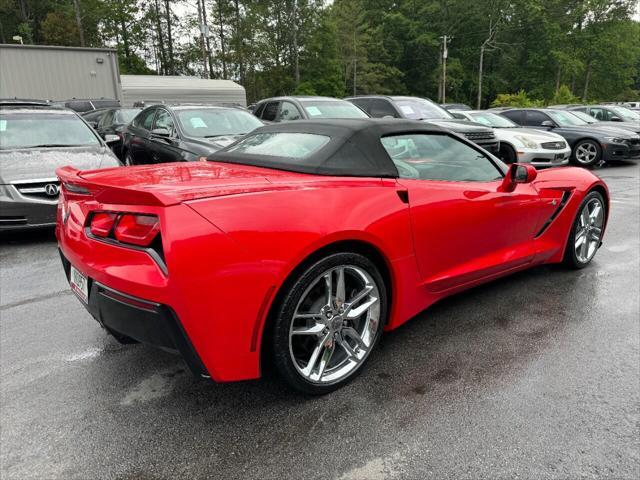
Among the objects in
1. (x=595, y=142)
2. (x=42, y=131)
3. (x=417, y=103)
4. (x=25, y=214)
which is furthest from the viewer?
(x=595, y=142)

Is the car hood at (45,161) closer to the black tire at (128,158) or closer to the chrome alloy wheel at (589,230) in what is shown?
the black tire at (128,158)

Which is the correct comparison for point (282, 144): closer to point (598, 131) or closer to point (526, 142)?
point (526, 142)

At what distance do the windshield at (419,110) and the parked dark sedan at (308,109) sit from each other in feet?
4.00

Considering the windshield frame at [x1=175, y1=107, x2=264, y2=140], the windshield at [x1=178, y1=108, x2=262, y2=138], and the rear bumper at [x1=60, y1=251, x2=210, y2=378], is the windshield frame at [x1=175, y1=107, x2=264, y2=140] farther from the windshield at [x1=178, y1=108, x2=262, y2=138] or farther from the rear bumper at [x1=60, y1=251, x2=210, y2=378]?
the rear bumper at [x1=60, y1=251, x2=210, y2=378]

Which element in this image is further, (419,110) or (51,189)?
(419,110)

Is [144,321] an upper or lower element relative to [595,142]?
upper

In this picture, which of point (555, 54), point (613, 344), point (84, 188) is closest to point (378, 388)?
point (613, 344)

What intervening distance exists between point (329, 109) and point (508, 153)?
413 centimetres

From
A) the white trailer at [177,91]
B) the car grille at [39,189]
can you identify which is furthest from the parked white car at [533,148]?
the white trailer at [177,91]

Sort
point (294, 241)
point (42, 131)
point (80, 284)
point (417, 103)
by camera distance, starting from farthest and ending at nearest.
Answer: point (417, 103), point (42, 131), point (80, 284), point (294, 241)

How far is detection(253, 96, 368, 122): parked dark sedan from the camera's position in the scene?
8.45 m

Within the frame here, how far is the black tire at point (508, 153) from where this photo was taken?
387 inches

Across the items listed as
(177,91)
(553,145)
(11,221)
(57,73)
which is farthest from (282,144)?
(177,91)

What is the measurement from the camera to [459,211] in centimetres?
276
